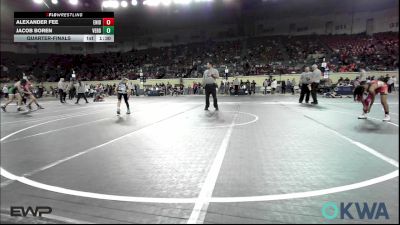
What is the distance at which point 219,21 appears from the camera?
1735 inches

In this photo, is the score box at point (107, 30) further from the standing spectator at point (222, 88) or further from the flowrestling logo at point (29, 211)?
the standing spectator at point (222, 88)

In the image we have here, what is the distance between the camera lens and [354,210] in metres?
2.98

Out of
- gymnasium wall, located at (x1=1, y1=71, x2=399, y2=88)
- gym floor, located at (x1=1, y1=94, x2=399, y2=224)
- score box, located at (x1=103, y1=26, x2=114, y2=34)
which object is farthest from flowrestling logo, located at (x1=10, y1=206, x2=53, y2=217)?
gymnasium wall, located at (x1=1, y1=71, x2=399, y2=88)

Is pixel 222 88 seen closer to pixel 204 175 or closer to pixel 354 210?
pixel 204 175

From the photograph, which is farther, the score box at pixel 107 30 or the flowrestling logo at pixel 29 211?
the score box at pixel 107 30

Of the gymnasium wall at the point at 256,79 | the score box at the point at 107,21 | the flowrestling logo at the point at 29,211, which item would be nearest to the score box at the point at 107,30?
the score box at the point at 107,21

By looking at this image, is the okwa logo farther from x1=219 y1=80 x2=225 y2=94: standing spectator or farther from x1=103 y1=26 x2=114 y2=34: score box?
x1=219 y1=80 x2=225 y2=94: standing spectator

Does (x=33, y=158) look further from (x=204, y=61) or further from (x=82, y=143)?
(x=204, y=61)
